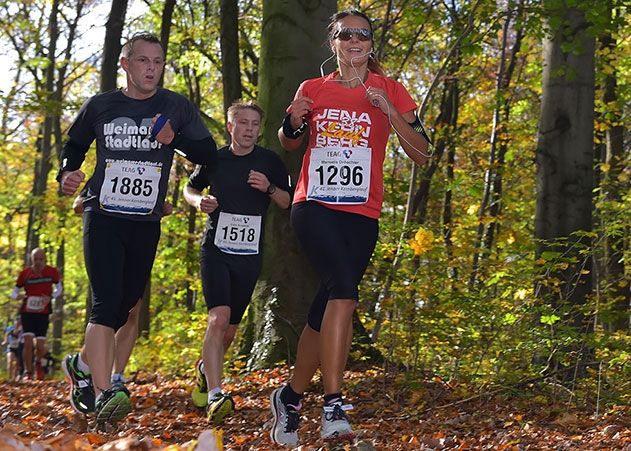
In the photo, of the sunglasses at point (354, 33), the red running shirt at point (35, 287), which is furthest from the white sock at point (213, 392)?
the red running shirt at point (35, 287)

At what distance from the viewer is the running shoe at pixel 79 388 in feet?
19.8

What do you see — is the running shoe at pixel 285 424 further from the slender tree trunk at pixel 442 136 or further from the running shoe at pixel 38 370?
the slender tree trunk at pixel 442 136

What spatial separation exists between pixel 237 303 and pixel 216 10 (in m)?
15.6

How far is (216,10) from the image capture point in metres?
21.5

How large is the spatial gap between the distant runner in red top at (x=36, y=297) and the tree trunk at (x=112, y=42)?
10.8ft

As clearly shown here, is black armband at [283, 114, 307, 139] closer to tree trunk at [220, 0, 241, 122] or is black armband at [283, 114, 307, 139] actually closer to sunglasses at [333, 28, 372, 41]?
sunglasses at [333, 28, 372, 41]

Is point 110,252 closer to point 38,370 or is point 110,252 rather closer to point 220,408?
point 220,408

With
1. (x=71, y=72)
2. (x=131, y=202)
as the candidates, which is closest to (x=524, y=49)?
(x=131, y=202)

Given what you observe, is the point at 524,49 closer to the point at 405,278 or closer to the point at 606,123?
the point at 606,123

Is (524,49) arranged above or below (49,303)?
above

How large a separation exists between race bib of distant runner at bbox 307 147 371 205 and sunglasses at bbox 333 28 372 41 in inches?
24.6

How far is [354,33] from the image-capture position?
5320 mm

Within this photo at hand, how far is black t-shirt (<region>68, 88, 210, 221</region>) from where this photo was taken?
5914 millimetres

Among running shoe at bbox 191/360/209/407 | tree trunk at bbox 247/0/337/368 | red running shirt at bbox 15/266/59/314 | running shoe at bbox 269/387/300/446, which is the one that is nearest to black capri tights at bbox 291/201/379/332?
running shoe at bbox 269/387/300/446
